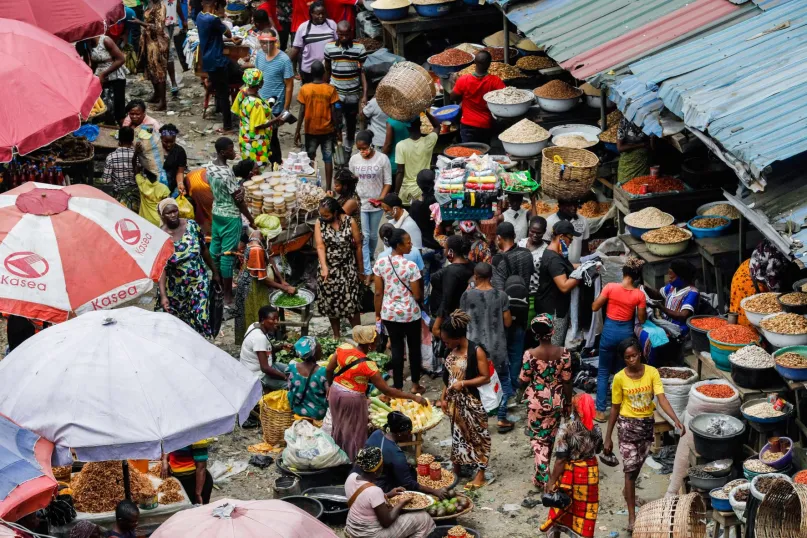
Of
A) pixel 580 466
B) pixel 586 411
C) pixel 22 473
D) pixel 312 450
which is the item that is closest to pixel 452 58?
pixel 312 450

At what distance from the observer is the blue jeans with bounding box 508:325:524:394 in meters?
11.3

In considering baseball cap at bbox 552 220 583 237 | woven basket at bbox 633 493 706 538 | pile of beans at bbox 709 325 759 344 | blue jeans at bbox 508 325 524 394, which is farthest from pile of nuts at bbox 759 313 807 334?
blue jeans at bbox 508 325 524 394

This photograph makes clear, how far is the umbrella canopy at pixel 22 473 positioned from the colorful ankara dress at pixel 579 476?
3431mm

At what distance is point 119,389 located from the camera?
8.10 metres

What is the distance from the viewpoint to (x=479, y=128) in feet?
48.9

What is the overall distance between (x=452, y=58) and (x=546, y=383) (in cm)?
732

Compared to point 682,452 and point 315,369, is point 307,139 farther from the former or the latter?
point 682,452

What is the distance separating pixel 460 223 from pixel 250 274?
2023mm

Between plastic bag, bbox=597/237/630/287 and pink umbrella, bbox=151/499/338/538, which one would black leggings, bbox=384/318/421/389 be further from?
pink umbrella, bbox=151/499/338/538

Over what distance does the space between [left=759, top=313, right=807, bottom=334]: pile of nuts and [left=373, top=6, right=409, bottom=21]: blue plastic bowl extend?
8590 mm

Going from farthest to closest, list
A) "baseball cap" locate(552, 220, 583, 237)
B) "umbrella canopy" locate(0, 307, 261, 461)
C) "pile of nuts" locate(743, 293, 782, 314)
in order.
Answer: "baseball cap" locate(552, 220, 583, 237)
"pile of nuts" locate(743, 293, 782, 314)
"umbrella canopy" locate(0, 307, 261, 461)

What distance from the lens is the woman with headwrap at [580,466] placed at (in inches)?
353

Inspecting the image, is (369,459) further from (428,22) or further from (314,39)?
(428,22)

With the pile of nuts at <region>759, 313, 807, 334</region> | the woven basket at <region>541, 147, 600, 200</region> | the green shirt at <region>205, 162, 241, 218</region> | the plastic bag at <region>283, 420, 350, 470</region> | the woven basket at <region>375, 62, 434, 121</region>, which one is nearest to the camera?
the pile of nuts at <region>759, 313, 807, 334</region>
